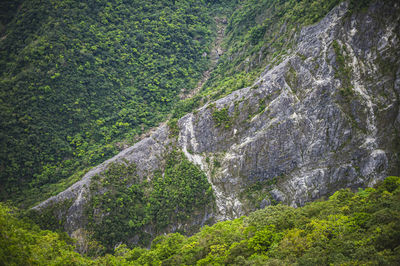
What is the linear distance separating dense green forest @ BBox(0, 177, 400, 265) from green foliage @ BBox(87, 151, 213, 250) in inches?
479

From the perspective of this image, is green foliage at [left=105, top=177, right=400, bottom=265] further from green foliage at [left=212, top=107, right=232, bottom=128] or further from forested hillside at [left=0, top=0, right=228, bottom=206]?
forested hillside at [left=0, top=0, right=228, bottom=206]

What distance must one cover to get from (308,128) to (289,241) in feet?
96.0

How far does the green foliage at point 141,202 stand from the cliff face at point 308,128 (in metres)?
1.71

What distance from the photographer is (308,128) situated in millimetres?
52531

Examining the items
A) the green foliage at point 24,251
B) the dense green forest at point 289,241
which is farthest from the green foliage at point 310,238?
the green foliage at point 24,251

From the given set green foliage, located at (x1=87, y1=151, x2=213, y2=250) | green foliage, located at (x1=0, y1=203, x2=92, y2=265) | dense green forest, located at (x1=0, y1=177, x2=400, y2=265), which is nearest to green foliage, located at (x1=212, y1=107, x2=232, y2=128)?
green foliage, located at (x1=87, y1=151, x2=213, y2=250)

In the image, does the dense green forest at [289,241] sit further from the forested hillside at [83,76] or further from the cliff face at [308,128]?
the forested hillside at [83,76]

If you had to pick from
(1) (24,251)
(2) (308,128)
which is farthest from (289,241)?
(2) (308,128)

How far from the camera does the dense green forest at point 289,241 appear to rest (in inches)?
944

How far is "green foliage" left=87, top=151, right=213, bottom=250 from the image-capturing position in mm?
55531

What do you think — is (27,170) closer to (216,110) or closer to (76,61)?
(76,61)

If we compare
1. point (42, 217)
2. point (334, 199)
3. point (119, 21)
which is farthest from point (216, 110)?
point (119, 21)

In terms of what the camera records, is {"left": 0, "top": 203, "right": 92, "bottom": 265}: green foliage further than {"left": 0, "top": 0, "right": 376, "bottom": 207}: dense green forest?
No

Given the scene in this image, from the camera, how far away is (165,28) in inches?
3819
